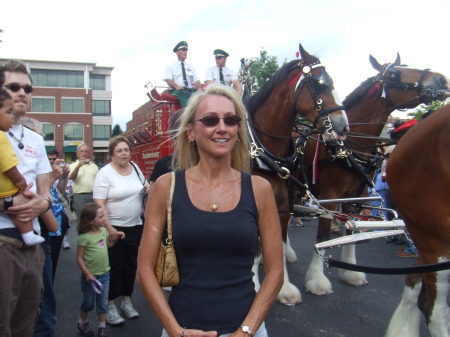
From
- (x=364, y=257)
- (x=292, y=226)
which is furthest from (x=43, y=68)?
(x=364, y=257)

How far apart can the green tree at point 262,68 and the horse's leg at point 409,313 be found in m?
19.3

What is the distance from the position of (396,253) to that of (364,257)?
729 millimetres

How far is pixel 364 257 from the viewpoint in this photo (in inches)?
259

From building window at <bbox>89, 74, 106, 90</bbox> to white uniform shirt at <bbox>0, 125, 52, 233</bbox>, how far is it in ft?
184

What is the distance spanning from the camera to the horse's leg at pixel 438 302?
8.20 ft

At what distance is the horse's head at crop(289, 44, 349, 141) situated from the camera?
399cm

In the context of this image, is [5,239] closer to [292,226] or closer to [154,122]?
[154,122]

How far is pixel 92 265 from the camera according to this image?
3.65m

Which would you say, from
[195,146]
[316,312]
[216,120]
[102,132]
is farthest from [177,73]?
[102,132]

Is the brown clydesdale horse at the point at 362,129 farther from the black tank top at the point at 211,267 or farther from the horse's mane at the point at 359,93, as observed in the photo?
the black tank top at the point at 211,267

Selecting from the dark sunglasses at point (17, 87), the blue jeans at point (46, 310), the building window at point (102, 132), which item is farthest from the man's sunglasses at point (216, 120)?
the building window at point (102, 132)

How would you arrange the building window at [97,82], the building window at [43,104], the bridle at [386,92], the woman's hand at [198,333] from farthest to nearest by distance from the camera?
the building window at [97,82]
the building window at [43,104]
the bridle at [386,92]
the woman's hand at [198,333]

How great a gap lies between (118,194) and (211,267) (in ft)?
8.28

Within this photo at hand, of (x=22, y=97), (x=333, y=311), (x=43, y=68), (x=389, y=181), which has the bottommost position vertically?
(x=333, y=311)
